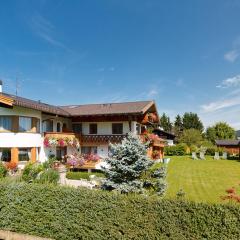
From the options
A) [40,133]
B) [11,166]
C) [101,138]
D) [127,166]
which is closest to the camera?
[127,166]

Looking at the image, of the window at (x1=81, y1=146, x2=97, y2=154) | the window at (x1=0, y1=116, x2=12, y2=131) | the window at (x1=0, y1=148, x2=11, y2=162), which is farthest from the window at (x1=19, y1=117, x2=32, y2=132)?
the window at (x1=81, y1=146, x2=97, y2=154)

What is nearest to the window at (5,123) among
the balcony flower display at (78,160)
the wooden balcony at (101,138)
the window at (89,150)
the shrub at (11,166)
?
the shrub at (11,166)

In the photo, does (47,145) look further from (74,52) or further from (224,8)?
(224,8)

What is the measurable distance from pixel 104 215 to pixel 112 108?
73.6 ft

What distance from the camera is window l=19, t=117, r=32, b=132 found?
2559 centimetres

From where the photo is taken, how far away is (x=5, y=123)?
24.8m

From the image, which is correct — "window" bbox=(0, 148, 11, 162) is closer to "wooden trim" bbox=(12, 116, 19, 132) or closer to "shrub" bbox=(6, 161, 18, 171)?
"shrub" bbox=(6, 161, 18, 171)

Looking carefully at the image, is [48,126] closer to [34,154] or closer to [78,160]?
[34,154]

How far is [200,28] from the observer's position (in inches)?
790

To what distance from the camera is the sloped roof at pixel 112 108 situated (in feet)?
97.6

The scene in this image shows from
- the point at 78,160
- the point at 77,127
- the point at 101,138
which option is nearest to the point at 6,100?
the point at 78,160

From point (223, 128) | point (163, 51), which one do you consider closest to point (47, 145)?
point (163, 51)

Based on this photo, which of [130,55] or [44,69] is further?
[44,69]

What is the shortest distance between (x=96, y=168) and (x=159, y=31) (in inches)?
544
